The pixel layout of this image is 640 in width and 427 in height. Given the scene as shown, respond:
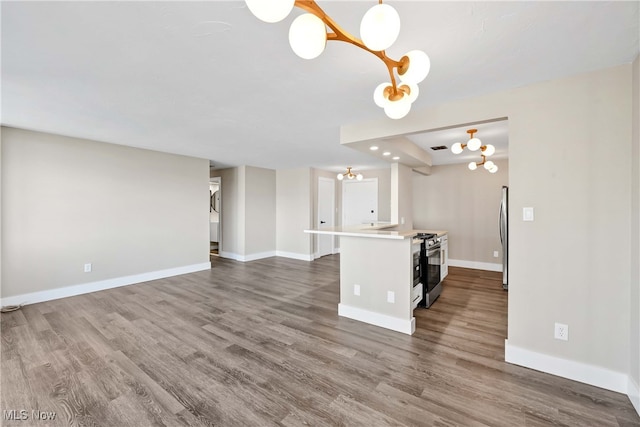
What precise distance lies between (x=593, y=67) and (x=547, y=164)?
71 cm

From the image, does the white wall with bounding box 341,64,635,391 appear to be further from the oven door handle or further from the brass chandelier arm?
the brass chandelier arm

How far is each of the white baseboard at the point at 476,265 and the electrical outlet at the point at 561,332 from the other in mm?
3888

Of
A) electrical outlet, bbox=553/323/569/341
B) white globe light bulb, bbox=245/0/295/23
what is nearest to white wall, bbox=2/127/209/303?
white globe light bulb, bbox=245/0/295/23

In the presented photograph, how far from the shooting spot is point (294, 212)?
6.91 m

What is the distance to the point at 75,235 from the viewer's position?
3928mm

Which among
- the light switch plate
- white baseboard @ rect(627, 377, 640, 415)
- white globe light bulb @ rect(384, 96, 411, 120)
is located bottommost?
white baseboard @ rect(627, 377, 640, 415)

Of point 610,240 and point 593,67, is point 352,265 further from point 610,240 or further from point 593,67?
point 593,67

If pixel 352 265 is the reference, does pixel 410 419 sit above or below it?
below

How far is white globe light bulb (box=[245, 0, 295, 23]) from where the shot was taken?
790mm

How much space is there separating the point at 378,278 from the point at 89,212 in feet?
14.7

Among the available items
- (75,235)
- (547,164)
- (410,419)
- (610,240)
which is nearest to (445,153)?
(547,164)

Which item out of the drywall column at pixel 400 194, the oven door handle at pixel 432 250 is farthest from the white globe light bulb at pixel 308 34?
the drywall column at pixel 400 194

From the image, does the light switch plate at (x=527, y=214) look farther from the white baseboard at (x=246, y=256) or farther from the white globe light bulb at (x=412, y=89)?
the white baseboard at (x=246, y=256)

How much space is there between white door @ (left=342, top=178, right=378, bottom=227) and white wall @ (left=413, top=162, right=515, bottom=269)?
3.61 feet
